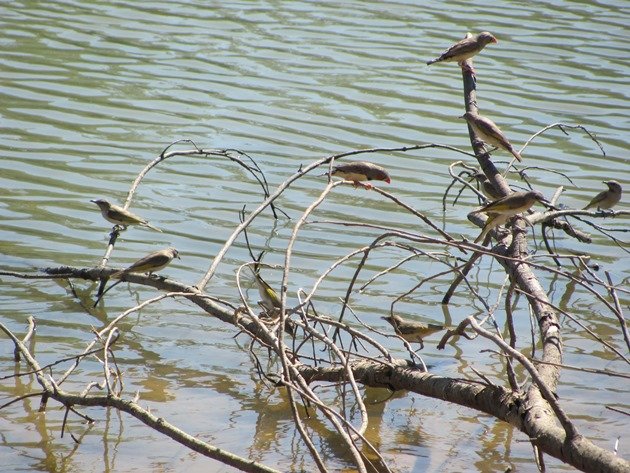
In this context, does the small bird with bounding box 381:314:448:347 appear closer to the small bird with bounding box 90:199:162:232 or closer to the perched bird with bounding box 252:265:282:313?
the perched bird with bounding box 252:265:282:313

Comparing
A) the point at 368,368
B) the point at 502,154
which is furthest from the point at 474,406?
the point at 502,154

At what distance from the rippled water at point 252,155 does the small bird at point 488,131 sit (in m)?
1.27

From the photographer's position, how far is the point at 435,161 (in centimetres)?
1097

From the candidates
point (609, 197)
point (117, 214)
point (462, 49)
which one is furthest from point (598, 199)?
point (117, 214)

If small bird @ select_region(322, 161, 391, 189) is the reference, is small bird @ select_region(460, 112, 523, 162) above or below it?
above

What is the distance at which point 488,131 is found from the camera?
7.18 meters

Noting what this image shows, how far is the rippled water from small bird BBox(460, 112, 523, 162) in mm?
1275

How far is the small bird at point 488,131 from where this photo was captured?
712cm

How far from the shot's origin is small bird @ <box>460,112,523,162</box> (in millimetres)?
7117

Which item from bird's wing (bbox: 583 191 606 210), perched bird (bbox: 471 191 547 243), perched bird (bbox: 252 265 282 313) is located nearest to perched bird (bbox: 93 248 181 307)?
perched bird (bbox: 252 265 282 313)

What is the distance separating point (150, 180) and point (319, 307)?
10.2ft

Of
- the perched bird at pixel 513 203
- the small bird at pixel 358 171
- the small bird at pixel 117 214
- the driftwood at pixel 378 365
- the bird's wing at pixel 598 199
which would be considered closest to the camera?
the driftwood at pixel 378 365

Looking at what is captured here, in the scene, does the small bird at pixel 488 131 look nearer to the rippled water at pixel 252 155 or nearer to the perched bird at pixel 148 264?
the rippled water at pixel 252 155

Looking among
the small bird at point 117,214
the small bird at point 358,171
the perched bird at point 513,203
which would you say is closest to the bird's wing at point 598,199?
the small bird at point 358,171
